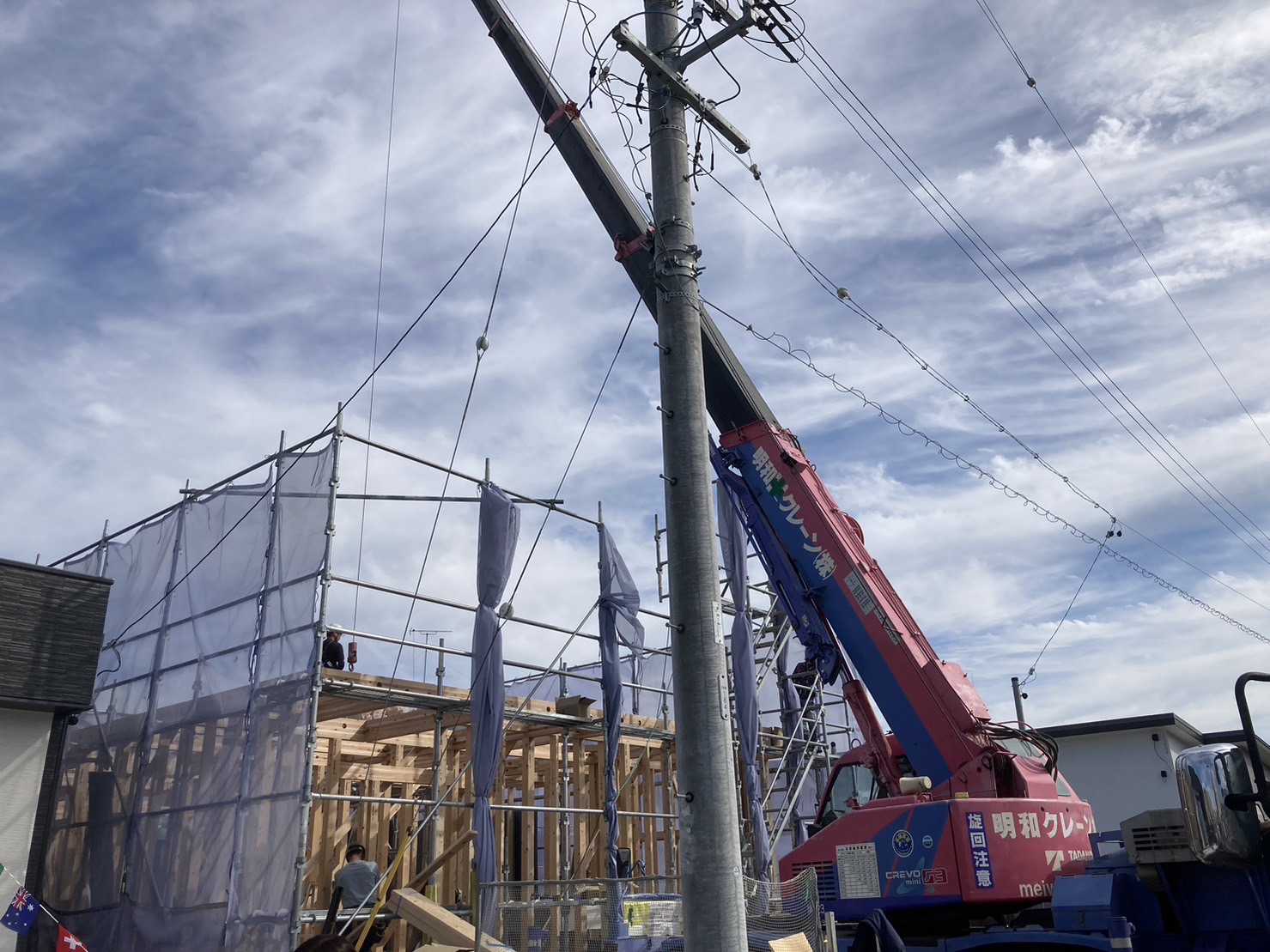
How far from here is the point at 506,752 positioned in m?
15.3

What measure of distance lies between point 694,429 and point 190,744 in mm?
9663

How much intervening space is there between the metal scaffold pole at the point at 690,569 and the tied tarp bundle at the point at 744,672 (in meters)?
8.25

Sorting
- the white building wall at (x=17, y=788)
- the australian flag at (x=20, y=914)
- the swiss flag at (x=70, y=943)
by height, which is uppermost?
the white building wall at (x=17, y=788)

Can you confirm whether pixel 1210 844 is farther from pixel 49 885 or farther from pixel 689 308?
pixel 49 885

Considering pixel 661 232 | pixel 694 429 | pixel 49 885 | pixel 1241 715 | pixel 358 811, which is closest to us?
pixel 1241 715

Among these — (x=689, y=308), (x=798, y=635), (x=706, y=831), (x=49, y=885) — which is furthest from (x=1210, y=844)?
(x=49, y=885)

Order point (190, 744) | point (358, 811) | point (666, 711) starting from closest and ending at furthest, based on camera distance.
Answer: point (190, 744), point (358, 811), point (666, 711)

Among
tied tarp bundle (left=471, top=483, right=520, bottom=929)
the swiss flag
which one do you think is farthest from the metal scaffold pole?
the swiss flag

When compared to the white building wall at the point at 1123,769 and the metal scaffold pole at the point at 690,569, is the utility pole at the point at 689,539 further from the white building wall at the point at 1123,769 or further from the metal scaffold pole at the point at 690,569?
the white building wall at the point at 1123,769

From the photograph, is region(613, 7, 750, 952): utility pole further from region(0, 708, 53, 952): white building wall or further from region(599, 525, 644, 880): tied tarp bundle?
region(0, 708, 53, 952): white building wall

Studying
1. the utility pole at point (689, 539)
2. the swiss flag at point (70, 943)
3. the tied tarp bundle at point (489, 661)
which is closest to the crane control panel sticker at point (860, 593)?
the tied tarp bundle at point (489, 661)

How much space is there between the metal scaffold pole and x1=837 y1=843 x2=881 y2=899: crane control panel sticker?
4.02 meters

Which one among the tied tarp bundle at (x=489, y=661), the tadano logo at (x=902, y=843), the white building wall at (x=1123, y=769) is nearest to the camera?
the tadano logo at (x=902, y=843)

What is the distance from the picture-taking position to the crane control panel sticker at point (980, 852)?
8.27 meters
